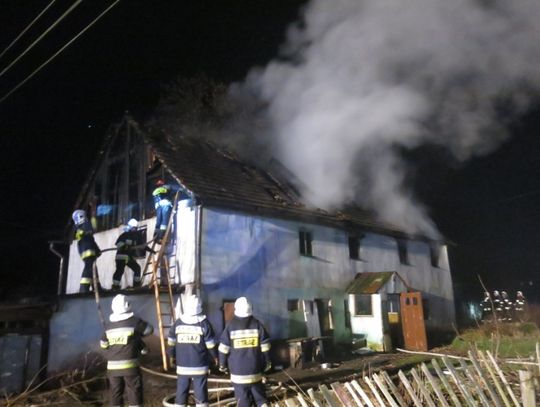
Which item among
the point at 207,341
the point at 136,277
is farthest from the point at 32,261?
the point at 207,341

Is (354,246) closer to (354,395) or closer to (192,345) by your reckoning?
(192,345)

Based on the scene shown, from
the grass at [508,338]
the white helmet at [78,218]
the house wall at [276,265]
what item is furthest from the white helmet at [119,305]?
the grass at [508,338]

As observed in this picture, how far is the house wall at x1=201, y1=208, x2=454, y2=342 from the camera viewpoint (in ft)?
37.5

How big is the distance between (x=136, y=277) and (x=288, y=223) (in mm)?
4949

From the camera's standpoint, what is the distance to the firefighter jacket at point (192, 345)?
5.84 metres

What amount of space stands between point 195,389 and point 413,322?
409 inches

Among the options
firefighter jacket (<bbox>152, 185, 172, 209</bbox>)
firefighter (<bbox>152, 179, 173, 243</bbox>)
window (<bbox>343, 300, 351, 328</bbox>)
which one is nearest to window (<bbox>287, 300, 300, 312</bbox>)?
window (<bbox>343, 300, 351, 328</bbox>)

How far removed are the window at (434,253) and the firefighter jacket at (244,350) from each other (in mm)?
15082

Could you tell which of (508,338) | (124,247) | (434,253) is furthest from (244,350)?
(434,253)

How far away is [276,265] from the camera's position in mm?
12898

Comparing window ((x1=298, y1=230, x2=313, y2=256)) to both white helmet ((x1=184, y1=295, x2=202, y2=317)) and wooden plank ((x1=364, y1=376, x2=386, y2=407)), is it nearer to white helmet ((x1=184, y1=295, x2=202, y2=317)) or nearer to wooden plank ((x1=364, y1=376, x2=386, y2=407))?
white helmet ((x1=184, y1=295, x2=202, y2=317))

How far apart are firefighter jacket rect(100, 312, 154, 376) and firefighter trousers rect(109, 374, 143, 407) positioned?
0.29 ft

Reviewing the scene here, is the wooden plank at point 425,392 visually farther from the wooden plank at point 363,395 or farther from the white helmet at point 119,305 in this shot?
the white helmet at point 119,305

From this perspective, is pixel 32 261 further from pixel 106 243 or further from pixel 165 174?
pixel 165 174
